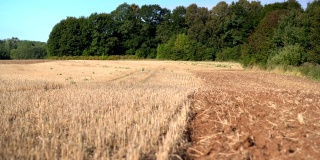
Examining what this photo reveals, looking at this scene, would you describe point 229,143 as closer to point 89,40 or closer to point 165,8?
point 89,40

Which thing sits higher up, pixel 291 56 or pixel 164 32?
pixel 164 32

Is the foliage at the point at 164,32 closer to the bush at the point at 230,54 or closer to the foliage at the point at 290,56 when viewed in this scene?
the bush at the point at 230,54

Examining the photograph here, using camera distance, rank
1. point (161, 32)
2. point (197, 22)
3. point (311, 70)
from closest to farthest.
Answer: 1. point (311, 70)
2. point (197, 22)
3. point (161, 32)

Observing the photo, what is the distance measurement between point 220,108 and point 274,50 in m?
35.0

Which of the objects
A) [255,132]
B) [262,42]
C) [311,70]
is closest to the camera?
[255,132]

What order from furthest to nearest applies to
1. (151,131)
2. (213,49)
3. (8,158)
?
(213,49), (151,131), (8,158)

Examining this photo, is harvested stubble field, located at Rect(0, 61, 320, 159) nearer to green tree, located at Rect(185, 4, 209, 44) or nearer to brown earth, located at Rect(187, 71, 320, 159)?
brown earth, located at Rect(187, 71, 320, 159)

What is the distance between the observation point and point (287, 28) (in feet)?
132

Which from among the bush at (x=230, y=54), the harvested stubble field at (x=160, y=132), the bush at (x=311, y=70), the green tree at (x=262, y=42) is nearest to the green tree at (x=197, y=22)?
the bush at (x=230, y=54)

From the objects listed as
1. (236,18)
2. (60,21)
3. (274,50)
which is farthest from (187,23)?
(274,50)

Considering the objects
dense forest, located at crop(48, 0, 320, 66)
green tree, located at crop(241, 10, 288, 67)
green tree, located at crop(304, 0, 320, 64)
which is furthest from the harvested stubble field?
dense forest, located at crop(48, 0, 320, 66)

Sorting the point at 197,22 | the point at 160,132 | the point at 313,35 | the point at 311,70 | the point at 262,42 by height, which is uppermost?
the point at 197,22

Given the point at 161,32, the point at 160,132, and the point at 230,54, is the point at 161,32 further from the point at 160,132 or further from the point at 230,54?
the point at 160,132

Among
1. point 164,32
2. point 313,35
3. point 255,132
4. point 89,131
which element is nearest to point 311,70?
point 313,35
